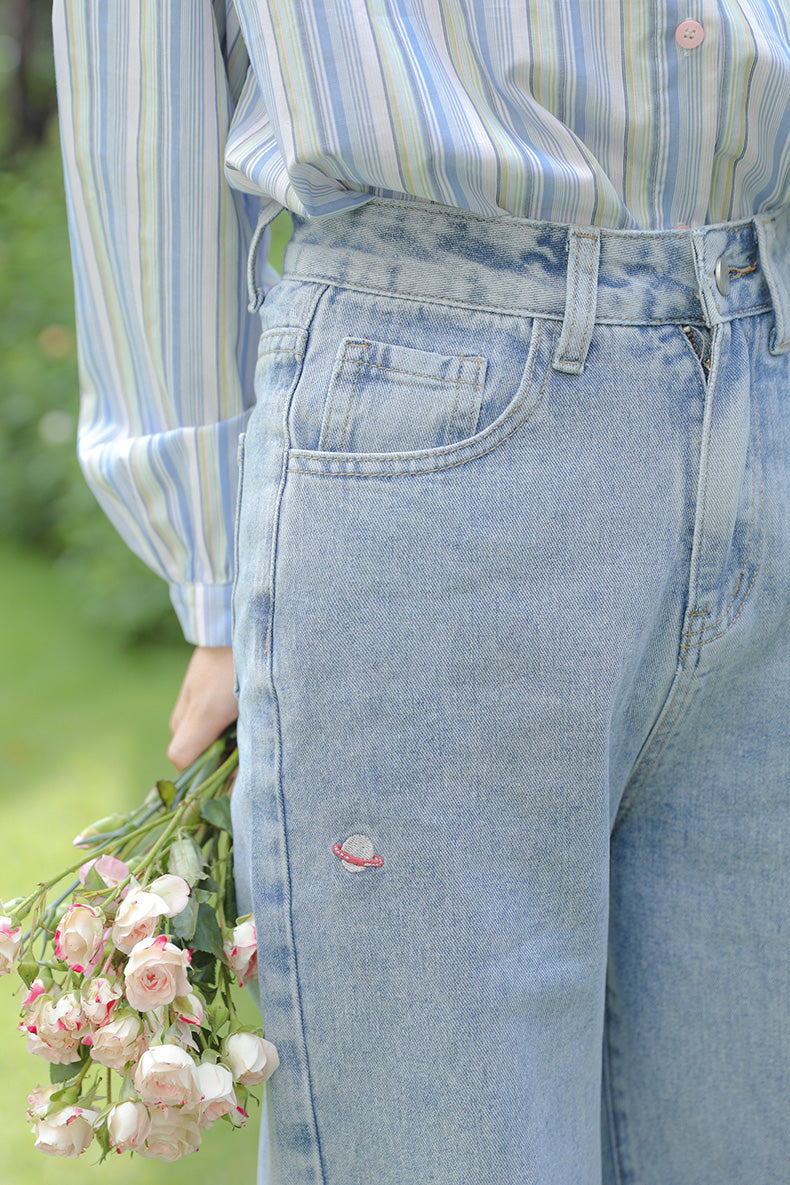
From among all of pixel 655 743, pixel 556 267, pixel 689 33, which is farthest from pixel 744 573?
pixel 689 33

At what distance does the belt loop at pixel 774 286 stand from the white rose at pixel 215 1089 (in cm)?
69

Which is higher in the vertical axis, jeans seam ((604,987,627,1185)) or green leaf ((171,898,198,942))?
green leaf ((171,898,198,942))

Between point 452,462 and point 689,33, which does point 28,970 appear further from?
point 689,33

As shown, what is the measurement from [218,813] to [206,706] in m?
0.10

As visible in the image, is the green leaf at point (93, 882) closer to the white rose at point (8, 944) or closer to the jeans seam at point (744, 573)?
→ the white rose at point (8, 944)

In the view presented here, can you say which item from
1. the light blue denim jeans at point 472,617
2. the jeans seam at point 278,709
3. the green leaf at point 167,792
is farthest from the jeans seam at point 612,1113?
the green leaf at point 167,792

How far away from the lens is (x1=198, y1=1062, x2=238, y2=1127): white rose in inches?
30.9

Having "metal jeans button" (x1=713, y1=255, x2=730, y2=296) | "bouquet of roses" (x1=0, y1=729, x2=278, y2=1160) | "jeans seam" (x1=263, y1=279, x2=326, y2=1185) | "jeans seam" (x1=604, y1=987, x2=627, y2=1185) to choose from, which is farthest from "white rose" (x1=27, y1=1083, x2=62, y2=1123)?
"metal jeans button" (x1=713, y1=255, x2=730, y2=296)

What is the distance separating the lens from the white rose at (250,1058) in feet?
2.58

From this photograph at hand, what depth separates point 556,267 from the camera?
0.78 metres

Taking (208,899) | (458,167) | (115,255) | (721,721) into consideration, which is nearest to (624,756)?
(721,721)

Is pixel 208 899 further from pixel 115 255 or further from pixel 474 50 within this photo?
pixel 474 50

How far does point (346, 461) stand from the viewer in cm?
76

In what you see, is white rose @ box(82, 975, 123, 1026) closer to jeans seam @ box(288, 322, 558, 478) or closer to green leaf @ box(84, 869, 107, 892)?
green leaf @ box(84, 869, 107, 892)
